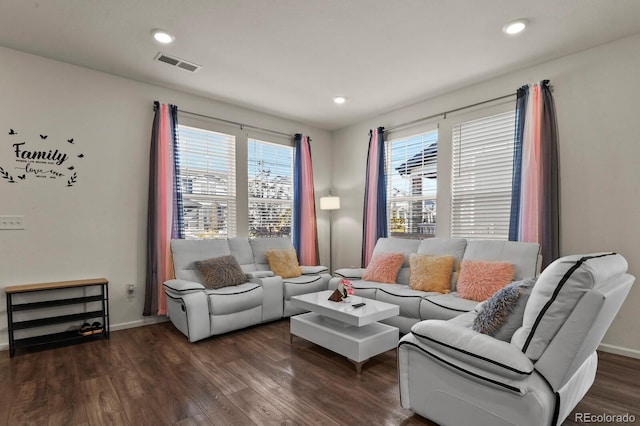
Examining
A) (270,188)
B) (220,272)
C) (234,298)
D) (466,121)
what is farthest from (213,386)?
(466,121)

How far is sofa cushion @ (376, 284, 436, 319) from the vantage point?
3.19 meters

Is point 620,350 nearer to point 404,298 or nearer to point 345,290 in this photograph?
point 404,298

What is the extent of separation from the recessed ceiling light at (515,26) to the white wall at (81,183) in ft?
10.5

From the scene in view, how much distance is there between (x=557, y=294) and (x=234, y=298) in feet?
9.29

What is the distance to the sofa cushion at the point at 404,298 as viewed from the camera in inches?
125

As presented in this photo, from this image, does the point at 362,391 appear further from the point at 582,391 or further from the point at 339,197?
the point at 339,197

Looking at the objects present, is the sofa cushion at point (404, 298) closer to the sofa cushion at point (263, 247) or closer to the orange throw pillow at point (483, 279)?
the orange throw pillow at point (483, 279)

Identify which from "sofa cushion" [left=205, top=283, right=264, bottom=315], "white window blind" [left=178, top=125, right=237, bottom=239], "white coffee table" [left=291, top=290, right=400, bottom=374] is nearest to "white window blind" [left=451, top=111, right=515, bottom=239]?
"white coffee table" [left=291, top=290, right=400, bottom=374]

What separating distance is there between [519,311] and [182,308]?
2924 mm

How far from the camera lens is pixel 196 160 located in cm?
435

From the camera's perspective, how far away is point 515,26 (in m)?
2.76

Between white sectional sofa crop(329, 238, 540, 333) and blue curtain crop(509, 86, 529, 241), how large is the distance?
0.38 m

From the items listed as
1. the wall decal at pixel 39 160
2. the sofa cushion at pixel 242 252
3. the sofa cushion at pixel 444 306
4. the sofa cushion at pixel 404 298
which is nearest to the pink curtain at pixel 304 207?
the sofa cushion at pixel 242 252

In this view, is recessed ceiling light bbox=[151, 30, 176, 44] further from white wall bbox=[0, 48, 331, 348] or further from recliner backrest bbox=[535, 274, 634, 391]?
recliner backrest bbox=[535, 274, 634, 391]
